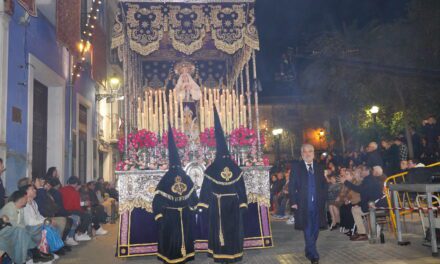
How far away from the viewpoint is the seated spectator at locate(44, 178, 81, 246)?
1009 centimetres

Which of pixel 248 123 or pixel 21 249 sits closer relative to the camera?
pixel 21 249

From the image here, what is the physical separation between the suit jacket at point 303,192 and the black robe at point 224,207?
0.90 metres

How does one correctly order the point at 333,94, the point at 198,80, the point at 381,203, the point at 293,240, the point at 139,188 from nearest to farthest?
the point at 139,188 → the point at 381,203 → the point at 293,240 → the point at 198,80 → the point at 333,94

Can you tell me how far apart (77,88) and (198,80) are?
6.94 m

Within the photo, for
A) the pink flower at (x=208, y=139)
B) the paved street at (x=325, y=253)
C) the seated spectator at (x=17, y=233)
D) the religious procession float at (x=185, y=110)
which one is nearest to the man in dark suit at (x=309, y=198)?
the paved street at (x=325, y=253)

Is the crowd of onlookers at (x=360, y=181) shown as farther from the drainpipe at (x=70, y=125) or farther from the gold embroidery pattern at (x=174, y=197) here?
the drainpipe at (x=70, y=125)

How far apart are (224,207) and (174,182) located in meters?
0.98

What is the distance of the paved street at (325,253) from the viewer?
7.37 m

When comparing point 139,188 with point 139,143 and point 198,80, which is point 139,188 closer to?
point 139,143

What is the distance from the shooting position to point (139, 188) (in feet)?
28.8

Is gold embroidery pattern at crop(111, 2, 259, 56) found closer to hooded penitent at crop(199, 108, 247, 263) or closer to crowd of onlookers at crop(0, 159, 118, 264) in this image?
hooded penitent at crop(199, 108, 247, 263)

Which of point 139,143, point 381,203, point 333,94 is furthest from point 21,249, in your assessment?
point 333,94

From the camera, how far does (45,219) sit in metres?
8.56

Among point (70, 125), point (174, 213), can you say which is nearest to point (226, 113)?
point (174, 213)
